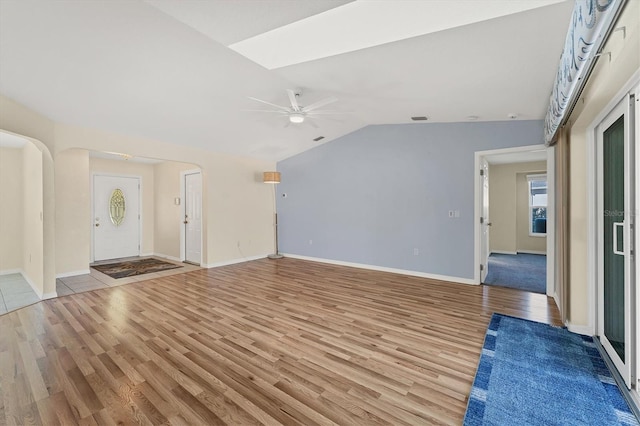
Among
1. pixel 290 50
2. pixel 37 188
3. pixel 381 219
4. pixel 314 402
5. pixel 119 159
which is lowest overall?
pixel 314 402

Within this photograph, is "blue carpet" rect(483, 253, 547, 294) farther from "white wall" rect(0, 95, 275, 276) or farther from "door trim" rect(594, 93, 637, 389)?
"white wall" rect(0, 95, 275, 276)

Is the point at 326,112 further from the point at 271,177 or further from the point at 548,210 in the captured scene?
the point at 548,210

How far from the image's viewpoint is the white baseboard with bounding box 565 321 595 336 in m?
2.71

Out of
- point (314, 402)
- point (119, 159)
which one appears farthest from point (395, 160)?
point (119, 159)

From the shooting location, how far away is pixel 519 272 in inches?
215

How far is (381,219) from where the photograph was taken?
18.1 feet

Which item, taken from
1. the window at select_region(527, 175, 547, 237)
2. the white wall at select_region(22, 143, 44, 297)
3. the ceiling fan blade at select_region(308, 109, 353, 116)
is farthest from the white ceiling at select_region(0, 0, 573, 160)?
the window at select_region(527, 175, 547, 237)

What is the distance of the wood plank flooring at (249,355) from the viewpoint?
173 cm

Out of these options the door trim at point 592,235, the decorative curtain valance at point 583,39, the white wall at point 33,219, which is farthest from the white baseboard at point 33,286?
the door trim at point 592,235

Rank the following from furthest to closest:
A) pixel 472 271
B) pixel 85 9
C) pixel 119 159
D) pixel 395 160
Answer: pixel 119 159, pixel 395 160, pixel 472 271, pixel 85 9

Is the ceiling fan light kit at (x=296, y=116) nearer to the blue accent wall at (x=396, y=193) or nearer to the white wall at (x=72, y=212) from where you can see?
the blue accent wall at (x=396, y=193)

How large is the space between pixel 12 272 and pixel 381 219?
7.33 m

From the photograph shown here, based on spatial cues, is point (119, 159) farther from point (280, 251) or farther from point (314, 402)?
point (314, 402)

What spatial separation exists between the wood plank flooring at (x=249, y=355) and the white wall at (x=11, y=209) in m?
2.81
